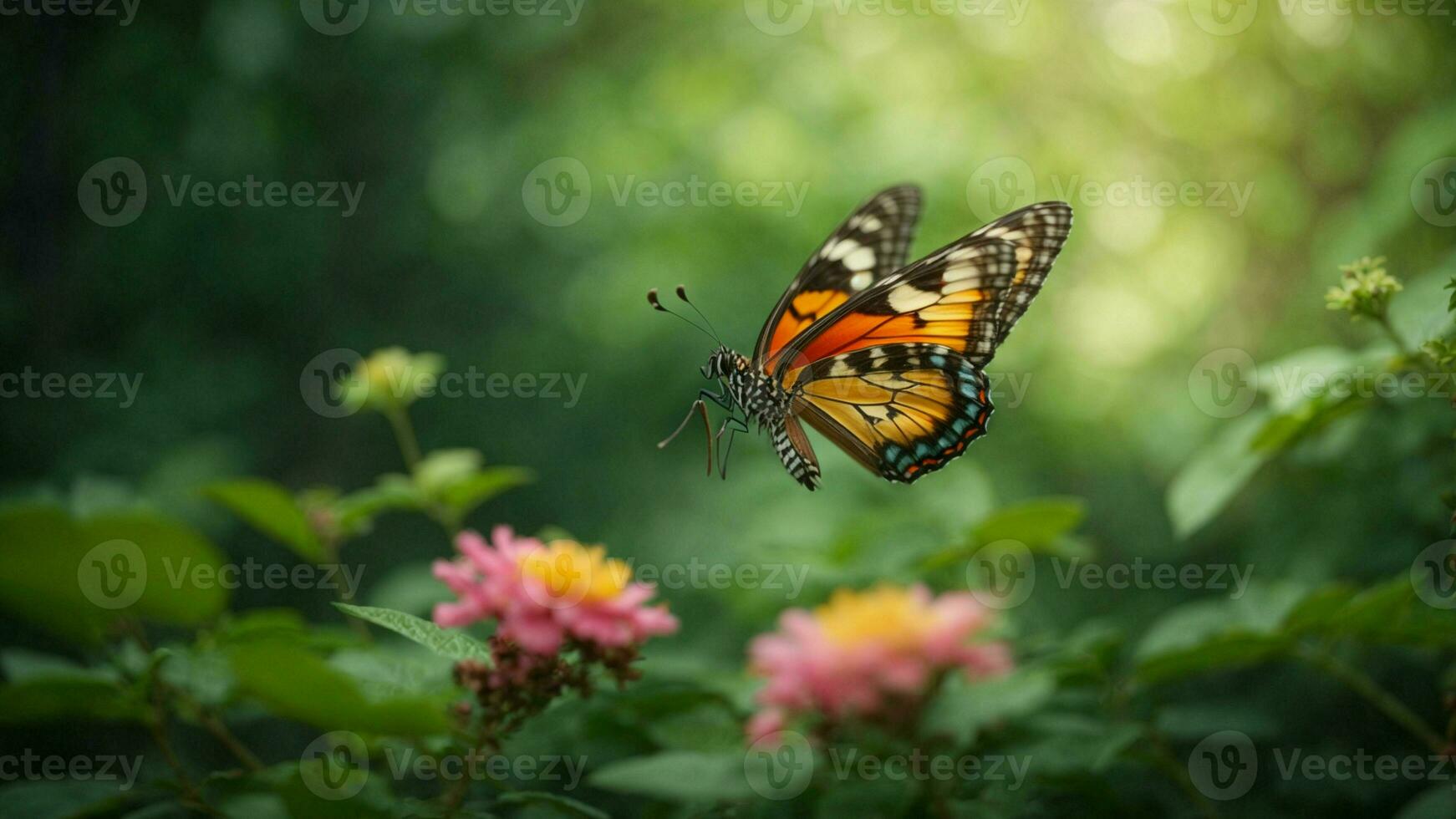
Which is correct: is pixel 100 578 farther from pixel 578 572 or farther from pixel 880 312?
pixel 880 312

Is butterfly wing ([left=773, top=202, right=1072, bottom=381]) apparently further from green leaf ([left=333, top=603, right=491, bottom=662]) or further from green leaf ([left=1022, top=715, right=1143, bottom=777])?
green leaf ([left=333, top=603, right=491, bottom=662])

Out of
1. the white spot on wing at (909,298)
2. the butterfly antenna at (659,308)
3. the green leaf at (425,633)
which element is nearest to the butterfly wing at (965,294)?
the white spot on wing at (909,298)

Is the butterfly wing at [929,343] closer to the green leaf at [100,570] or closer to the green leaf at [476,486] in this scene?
the green leaf at [476,486]

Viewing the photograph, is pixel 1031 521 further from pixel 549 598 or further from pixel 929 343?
pixel 549 598

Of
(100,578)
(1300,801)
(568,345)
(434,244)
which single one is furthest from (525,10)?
(1300,801)

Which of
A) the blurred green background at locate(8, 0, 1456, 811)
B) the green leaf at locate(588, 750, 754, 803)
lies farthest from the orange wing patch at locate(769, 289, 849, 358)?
the green leaf at locate(588, 750, 754, 803)

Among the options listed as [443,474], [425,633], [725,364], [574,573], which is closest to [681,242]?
[725,364]
